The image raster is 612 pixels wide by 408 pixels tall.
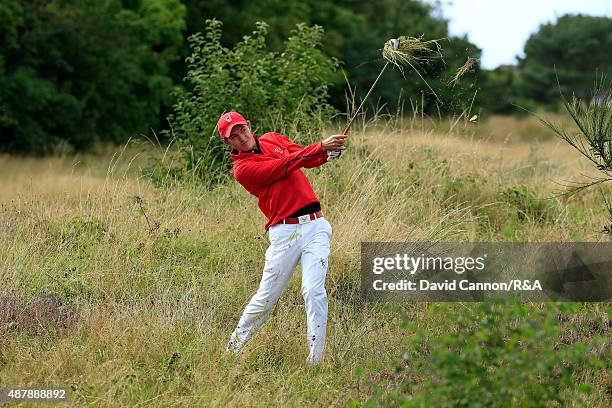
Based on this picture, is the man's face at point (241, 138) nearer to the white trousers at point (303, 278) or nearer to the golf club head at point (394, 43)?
the white trousers at point (303, 278)

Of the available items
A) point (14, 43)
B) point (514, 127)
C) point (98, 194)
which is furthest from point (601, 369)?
point (514, 127)

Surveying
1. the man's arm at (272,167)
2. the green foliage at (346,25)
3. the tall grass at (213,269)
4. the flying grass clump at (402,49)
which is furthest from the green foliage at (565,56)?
the man's arm at (272,167)

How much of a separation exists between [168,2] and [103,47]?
320cm

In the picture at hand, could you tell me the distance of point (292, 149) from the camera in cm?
694

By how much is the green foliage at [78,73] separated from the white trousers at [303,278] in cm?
1579

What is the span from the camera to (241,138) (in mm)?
6723

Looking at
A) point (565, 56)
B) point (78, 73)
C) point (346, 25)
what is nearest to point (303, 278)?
point (78, 73)

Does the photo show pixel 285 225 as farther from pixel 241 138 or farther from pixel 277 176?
pixel 241 138

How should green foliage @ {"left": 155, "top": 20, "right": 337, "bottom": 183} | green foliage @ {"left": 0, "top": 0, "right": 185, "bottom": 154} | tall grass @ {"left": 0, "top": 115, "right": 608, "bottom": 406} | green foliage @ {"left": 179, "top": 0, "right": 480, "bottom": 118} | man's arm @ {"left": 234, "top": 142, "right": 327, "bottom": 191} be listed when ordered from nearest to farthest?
tall grass @ {"left": 0, "top": 115, "right": 608, "bottom": 406}, man's arm @ {"left": 234, "top": 142, "right": 327, "bottom": 191}, green foliage @ {"left": 155, "top": 20, "right": 337, "bottom": 183}, green foliage @ {"left": 0, "top": 0, "right": 185, "bottom": 154}, green foliage @ {"left": 179, "top": 0, "right": 480, "bottom": 118}

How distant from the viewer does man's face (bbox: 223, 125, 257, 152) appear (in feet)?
22.0

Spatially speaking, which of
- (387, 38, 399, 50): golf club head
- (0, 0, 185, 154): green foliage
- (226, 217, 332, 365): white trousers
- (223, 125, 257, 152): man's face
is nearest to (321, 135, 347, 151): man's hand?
(226, 217, 332, 365): white trousers

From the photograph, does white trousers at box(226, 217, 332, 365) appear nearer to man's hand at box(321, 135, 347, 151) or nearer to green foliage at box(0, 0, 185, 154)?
man's hand at box(321, 135, 347, 151)

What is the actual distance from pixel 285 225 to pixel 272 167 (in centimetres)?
42

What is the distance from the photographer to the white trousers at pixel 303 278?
253 inches
